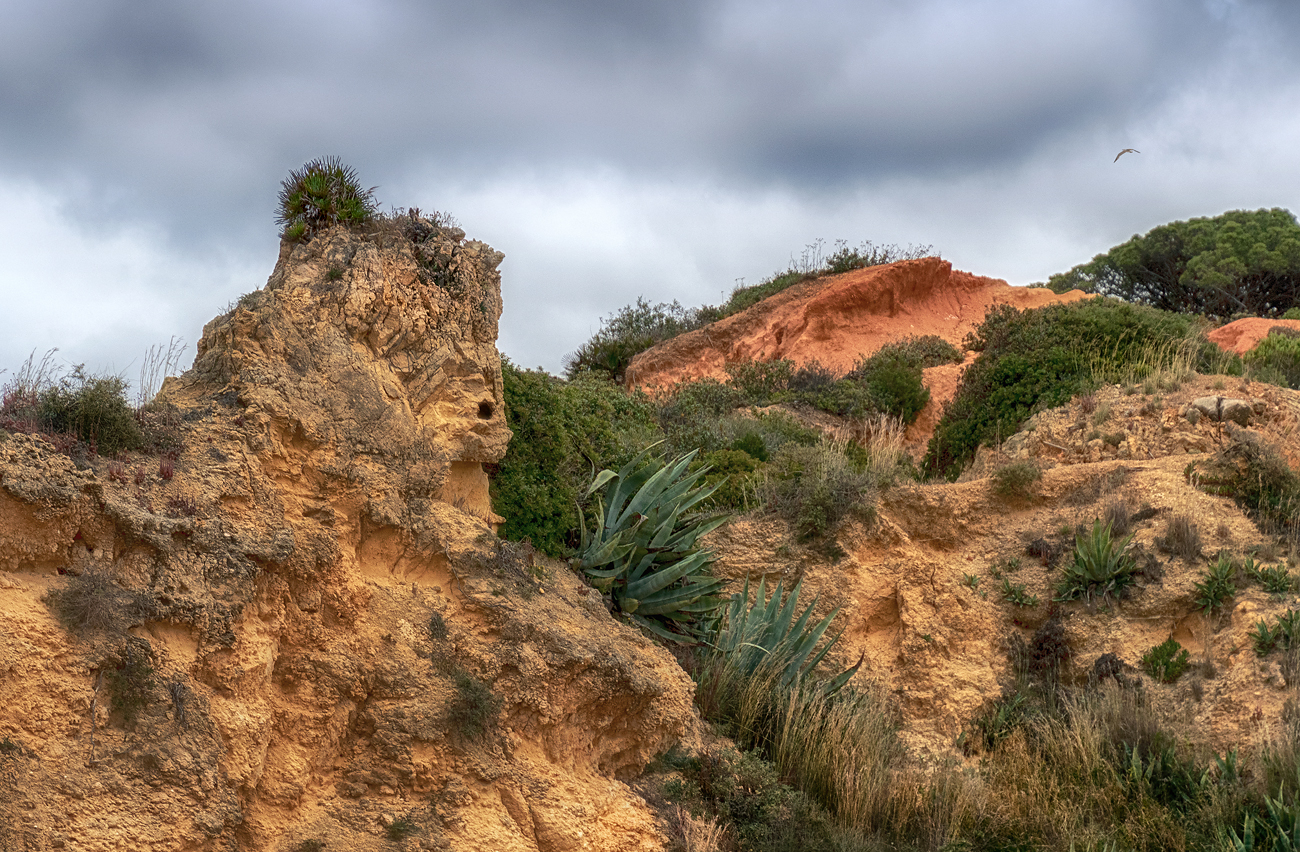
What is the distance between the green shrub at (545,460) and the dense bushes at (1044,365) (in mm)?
7234

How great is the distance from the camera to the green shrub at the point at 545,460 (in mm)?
7992

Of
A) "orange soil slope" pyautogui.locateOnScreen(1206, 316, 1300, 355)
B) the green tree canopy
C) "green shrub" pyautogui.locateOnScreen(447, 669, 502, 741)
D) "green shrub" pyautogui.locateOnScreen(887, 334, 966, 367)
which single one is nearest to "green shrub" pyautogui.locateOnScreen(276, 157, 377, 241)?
"green shrub" pyautogui.locateOnScreen(447, 669, 502, 741)

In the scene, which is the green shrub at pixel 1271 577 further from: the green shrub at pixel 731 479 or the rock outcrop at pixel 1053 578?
the green shrub at pixel 731 479

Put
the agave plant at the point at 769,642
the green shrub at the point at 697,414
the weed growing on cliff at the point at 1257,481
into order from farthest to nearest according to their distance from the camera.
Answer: the green shrub at the point at 697,414
the weed growing on cliff at the point at 1257,481
the agave plant at the point at 769,642

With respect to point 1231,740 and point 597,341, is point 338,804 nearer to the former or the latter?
point 1231,740

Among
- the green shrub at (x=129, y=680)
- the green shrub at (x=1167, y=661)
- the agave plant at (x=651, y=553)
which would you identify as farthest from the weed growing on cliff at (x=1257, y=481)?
the green shrub at (x=129, y=680)

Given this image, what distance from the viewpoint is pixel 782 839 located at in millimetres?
6668

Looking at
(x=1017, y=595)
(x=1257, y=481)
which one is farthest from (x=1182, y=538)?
(x=1017, y=595)

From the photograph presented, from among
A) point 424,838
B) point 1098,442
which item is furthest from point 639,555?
point 1098,442

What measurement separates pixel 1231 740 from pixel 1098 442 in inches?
212

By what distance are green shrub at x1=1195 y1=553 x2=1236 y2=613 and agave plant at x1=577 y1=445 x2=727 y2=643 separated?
14.8ft

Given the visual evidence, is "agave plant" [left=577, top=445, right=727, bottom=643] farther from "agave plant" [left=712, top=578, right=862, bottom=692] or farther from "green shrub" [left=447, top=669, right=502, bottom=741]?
"green shrub" [left=447, top=669, right=502, bottom=741]

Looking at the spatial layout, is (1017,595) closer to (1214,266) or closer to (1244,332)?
(1244,332)

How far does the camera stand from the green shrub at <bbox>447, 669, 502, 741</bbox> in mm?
5969
